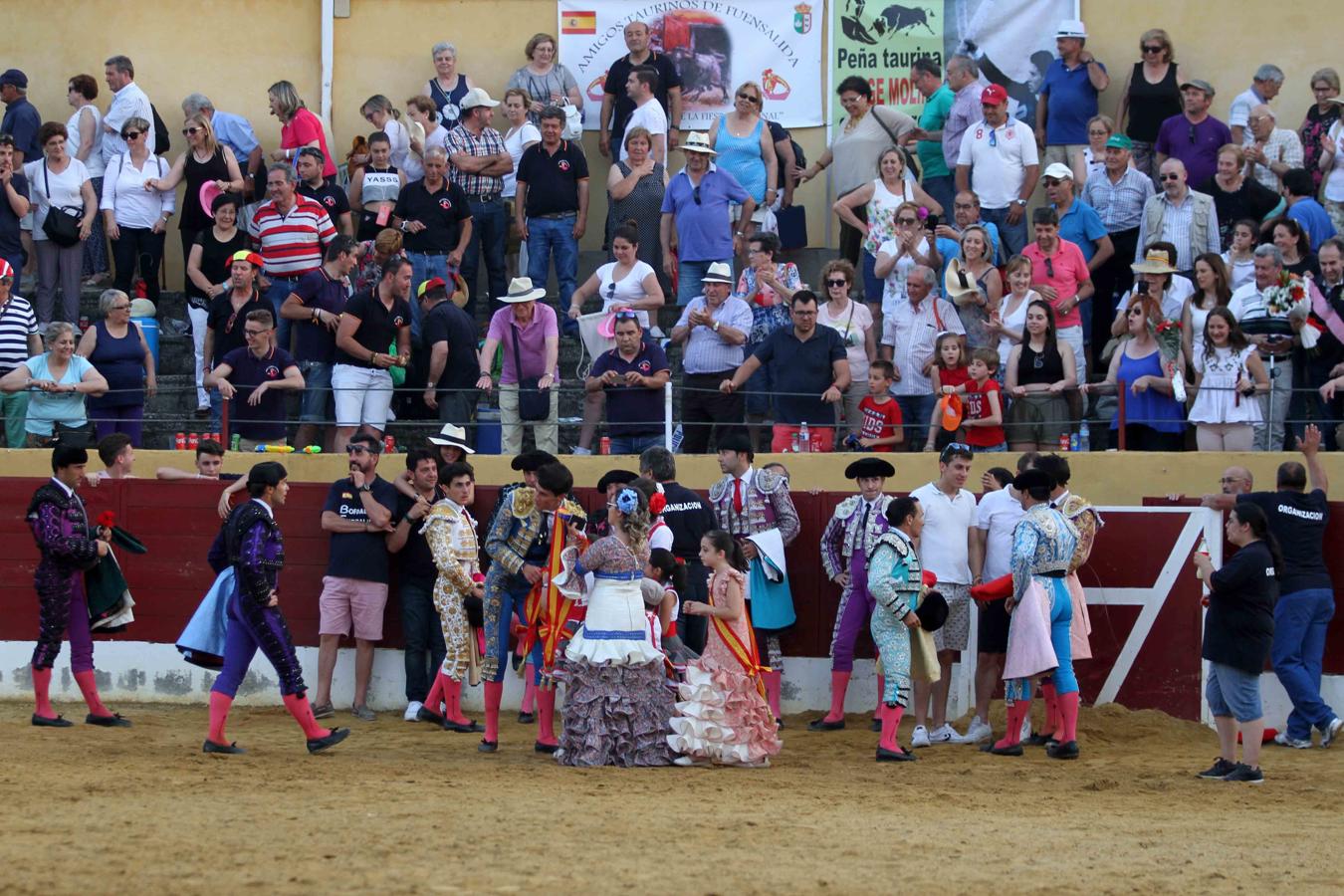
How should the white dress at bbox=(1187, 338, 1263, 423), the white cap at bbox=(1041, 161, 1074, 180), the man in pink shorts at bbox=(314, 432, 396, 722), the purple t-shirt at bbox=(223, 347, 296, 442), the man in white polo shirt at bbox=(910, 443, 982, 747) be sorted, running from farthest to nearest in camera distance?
the white cap at bbox=(1041, 161, 1074, 180), the purple t-shirt at bbox=(223, 347, 296, 442), the white dress at bbox=(1187, 338, 1263, 423), the man in pink shorts at bbox=(314, 432, 396, 722), the man in white polo shirt at bbox=(910, 443, 982, 747)

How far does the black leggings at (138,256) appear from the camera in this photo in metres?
16.4

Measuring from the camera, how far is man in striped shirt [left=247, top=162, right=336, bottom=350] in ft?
50.0

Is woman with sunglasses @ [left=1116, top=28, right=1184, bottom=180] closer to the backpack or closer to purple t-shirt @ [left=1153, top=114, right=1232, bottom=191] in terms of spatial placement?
purple t-shirt @ [left=1153, top=114, right=1232, bottom=191]

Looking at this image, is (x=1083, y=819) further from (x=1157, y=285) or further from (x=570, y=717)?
(x=1157, y=285)

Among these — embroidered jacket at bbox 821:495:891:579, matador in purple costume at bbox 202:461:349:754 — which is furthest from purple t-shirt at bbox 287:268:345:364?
embroidered jacket at bbox 821:495:891:579

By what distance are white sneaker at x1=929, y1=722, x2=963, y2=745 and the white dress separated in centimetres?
292

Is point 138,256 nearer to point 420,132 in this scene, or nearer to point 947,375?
point 420,132

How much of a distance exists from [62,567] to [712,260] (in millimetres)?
6029

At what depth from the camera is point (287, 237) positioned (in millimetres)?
Result: 15266

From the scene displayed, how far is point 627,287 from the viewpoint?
14.9 meters

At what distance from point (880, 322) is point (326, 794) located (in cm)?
736

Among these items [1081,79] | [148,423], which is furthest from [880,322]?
[148,423]

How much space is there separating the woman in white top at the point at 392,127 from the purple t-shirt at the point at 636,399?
3.98 meters

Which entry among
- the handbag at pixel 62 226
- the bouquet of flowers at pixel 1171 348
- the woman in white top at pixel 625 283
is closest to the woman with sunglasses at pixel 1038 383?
the bouquet of flowers at pixel 1171 348
